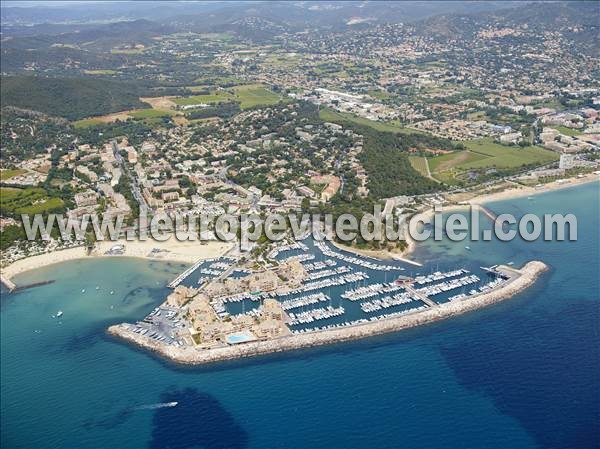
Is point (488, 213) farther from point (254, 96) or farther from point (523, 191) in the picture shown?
point (254, 96)

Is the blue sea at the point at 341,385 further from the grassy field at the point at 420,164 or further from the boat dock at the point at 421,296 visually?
the grassy field at the point at 420,164

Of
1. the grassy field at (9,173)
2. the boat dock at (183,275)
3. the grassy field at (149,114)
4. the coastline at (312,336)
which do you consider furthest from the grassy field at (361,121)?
the coastline at (312,336)

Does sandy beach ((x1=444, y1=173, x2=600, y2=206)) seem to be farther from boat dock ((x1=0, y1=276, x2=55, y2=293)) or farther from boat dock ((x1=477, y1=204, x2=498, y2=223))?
boat dock ((x1=0, y1=276, x2=55, y2=293))

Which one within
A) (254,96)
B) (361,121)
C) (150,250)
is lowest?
(150,250)

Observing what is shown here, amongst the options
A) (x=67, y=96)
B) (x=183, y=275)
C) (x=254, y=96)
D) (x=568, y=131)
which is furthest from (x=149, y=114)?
(x=568, y=131)

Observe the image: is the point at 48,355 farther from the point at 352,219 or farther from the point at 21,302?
the point at 352,219

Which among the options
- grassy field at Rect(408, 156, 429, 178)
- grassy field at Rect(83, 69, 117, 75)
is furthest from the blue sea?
grassy field at Rect(83, 69, 117, 75)
